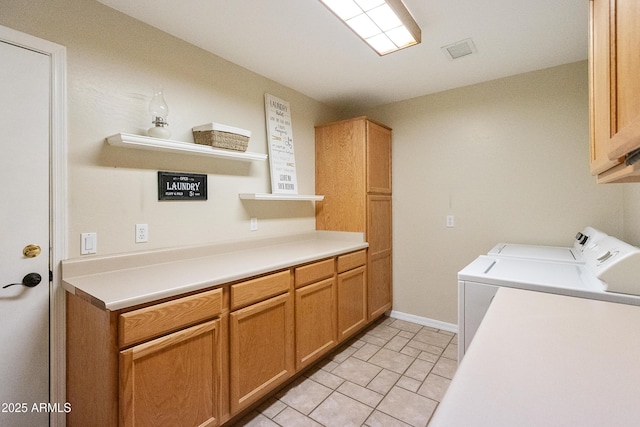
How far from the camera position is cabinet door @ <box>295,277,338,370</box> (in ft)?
7.07

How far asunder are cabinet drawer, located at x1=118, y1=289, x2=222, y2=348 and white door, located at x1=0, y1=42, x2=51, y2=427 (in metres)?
0.65

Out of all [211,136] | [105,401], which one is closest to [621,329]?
[105,401]

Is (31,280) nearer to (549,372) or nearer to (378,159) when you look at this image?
(549,372)

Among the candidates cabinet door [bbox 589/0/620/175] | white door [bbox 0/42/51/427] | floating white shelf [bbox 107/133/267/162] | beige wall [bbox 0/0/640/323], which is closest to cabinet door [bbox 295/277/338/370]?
beige wall [bbox 0/0/640/323]

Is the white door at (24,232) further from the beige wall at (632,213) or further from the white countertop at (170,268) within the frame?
the beige wall at (632,213)

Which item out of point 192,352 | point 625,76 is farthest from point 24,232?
point 625,76

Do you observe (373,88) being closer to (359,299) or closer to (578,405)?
(359,299)

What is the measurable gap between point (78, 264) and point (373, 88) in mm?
2719

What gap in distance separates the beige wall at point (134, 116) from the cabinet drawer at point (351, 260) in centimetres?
78

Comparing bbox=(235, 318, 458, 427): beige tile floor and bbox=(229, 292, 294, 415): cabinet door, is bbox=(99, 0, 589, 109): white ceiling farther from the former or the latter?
bbox=(235, 318, 458, 427): beige tile floor

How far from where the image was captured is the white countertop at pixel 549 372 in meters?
0.59

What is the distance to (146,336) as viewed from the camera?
1.33 metres

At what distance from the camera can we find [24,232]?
1.47 metres

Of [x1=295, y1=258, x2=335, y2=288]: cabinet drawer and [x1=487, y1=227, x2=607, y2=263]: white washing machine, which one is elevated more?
[x1=487, y1=227, x2=607, y2=263]: white washing machine
